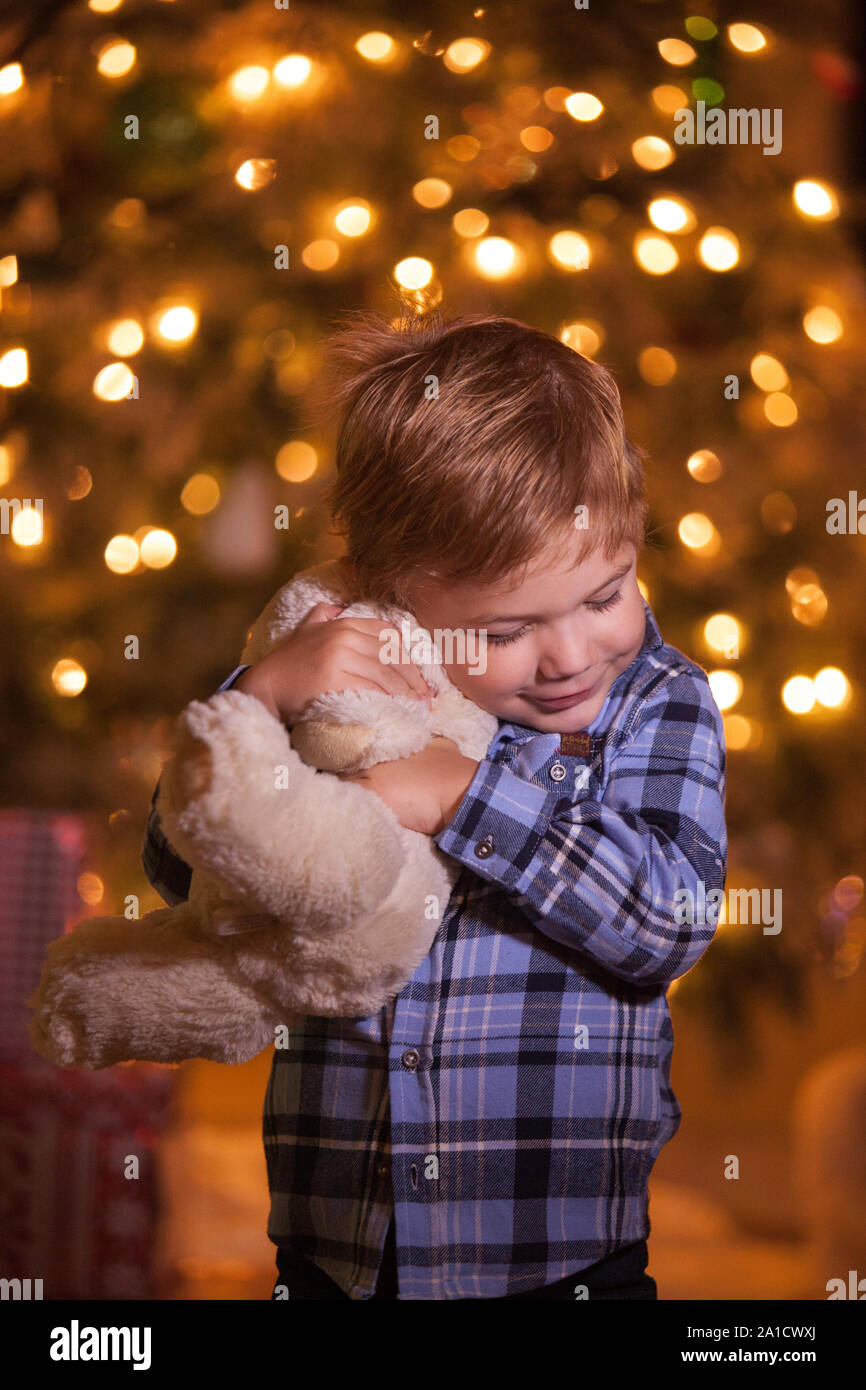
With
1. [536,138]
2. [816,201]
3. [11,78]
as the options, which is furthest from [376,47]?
[816,201]

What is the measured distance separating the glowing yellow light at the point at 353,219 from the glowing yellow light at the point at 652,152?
32 cm

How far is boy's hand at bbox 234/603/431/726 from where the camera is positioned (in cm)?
62

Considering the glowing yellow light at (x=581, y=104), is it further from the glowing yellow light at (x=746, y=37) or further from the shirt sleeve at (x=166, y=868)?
the shirt sleeve at (x=166, y=868)

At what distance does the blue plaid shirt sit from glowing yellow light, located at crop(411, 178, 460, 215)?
0.80 metres

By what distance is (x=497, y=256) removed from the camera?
1.25 meters

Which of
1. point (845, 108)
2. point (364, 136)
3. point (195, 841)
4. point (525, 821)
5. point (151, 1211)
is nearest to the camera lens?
point (195, 841)

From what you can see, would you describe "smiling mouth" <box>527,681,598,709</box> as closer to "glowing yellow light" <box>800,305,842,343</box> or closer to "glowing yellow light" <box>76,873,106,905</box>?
"glowing yellow light" <box>800,305,842,343</box>

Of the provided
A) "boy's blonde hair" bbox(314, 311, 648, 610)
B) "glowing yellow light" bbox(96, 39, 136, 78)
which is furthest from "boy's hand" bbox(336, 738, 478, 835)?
"glowing yellow light" bbox(96, 39, 136, 78)

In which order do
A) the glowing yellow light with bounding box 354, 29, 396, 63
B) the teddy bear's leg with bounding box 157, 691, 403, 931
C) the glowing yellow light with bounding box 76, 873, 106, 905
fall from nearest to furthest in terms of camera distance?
the teddy bear's leg with bounding box 157, 691, 403, 931 < the glowing yellow light with bounding box 354, 29, 396, 63 < the glowing yellow light with bounding box 76, 873, 106, 905

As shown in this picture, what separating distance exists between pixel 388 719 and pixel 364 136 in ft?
2.98

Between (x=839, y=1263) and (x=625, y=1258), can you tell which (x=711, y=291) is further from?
(x=839, y=1263)

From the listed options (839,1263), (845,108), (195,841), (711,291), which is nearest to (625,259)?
(711,291)

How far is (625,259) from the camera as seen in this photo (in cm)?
129

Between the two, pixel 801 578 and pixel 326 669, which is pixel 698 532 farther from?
pixel 326 669
